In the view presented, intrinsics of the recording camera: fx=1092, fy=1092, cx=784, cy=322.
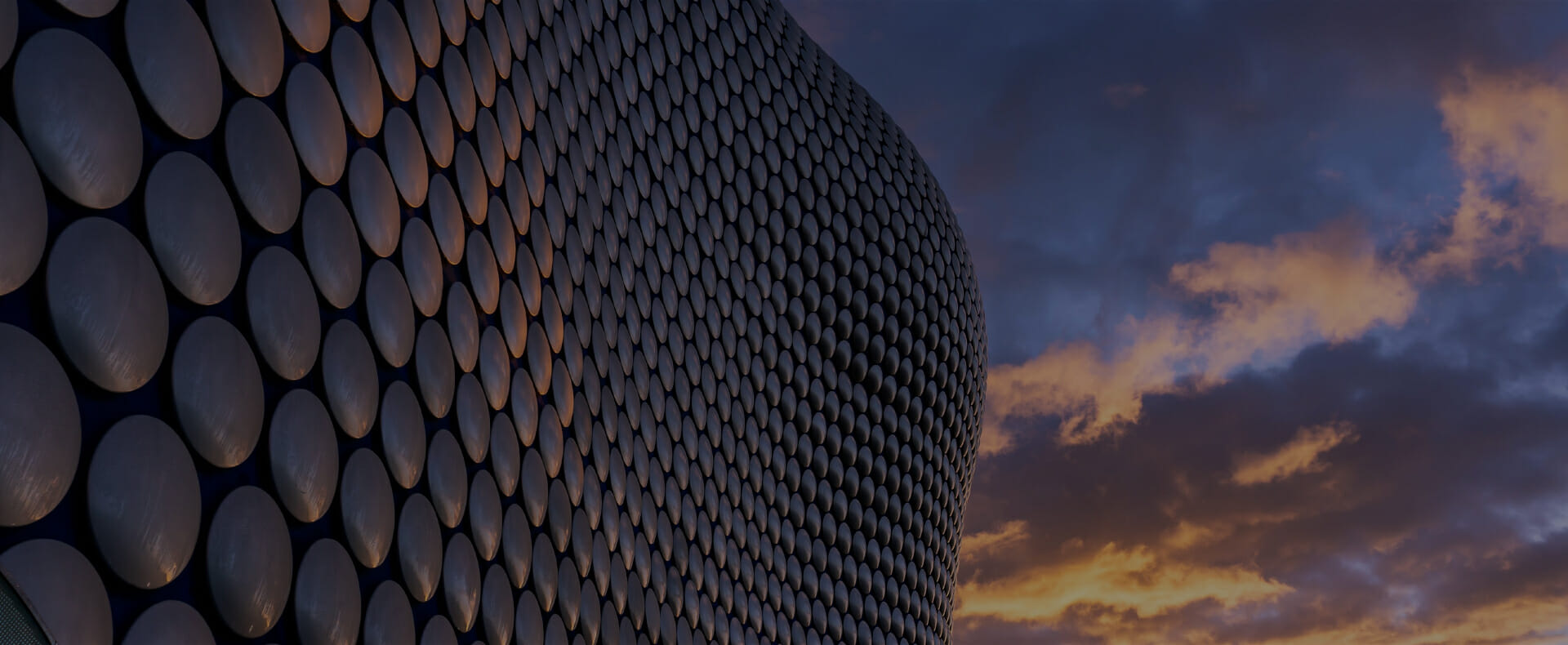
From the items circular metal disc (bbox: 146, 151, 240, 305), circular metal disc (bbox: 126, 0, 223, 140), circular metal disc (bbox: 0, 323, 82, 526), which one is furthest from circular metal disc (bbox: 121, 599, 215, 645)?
circular metal disc (bbox: 126, 0, 223, 140)

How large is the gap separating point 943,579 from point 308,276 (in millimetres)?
29779

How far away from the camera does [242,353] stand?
584cm

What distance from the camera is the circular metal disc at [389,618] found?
7.57 m

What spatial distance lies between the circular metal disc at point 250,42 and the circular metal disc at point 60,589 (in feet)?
9.89

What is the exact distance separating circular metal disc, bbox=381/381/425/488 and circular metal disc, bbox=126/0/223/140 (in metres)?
2.93

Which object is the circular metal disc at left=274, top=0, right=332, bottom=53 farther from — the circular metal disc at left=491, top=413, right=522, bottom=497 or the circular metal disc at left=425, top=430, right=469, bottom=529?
the circular metal disc at left=491, top=413, right=522, bottom=497

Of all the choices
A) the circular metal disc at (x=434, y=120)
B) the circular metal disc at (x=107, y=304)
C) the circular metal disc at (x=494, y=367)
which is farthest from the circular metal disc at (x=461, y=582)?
the circular metal disc at (x=107, y=304)

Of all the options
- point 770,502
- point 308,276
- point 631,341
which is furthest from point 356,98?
point 770,502

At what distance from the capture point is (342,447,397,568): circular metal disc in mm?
7367

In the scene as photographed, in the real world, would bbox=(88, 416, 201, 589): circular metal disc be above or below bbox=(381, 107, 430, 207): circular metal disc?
below

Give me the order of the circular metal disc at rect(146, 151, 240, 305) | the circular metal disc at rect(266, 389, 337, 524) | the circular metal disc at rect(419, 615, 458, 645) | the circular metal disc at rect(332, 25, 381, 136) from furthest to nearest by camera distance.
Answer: the circular metal disc at rect(419, 615, 458, 645), the circular metal disc at rect(332, 25, 381, 136), the circular metal disc at rect(266, 389, 337, 524), the circular metal disc at rect(146, 151, 240, 305)

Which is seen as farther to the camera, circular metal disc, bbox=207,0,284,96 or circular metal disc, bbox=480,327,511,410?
circular metal disc, bbox=480,327,511,410

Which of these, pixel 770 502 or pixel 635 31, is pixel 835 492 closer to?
pixel 770 502

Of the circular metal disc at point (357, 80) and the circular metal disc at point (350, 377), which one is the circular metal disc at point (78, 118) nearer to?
the circular metal disc at point (350, 377)
